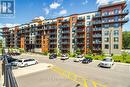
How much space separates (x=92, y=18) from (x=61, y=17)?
18.6 m

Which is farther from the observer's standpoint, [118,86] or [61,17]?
[61,17]

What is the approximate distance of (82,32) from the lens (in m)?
69.1

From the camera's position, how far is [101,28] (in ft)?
204

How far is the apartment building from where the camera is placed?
192ft

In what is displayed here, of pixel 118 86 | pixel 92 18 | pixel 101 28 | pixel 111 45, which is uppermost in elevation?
pixel 92 18

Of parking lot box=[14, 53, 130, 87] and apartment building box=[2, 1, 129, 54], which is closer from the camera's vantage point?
parking lot box=[14, 53, 130, 87]

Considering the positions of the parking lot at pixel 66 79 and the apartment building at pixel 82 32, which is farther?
the apartment building at pixel 82 32

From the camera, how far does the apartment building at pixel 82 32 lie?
58594 millimetres

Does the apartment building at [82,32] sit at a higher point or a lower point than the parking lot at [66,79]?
higher

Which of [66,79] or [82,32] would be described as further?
[82,32]

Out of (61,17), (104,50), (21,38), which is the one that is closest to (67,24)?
(61,17)

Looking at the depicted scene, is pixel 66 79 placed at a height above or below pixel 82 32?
below

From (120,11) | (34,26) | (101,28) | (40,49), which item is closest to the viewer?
(120,11)

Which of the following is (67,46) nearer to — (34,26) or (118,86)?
(34,26)
